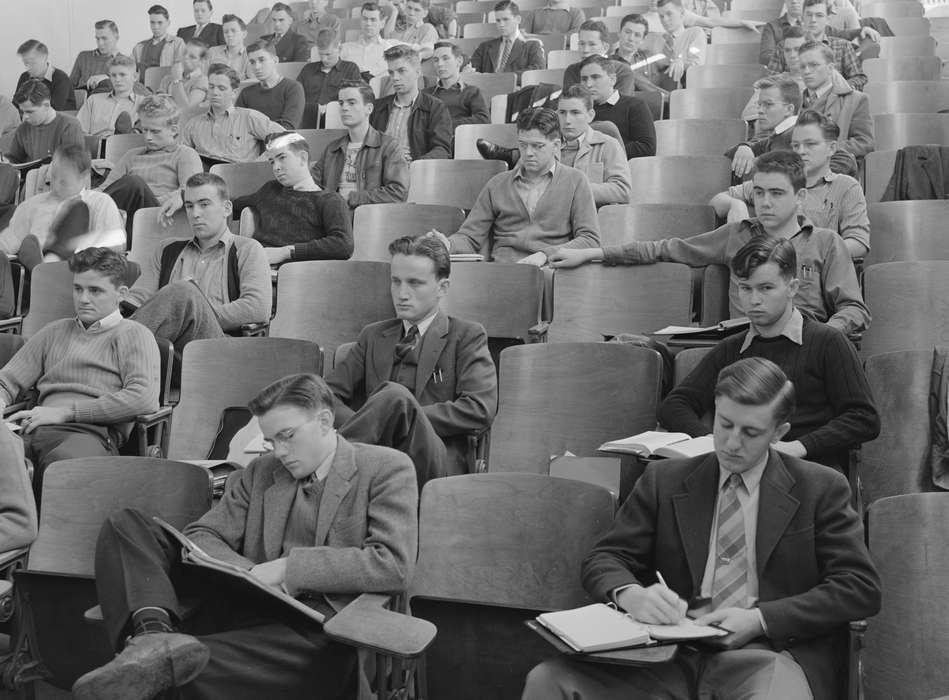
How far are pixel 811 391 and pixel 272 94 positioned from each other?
186 inches

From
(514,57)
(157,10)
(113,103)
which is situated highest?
(157,10)

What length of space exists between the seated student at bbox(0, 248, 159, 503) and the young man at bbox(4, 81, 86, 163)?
315cm

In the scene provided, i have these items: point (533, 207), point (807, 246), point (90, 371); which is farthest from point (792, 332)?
point (90, 371)

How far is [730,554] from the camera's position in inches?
103

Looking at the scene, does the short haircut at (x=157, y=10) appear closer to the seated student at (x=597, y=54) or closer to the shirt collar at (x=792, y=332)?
the seated student at (x=597, y=54)

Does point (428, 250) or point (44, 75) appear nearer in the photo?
point (428, 250)

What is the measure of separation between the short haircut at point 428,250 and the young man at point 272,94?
3.65 m

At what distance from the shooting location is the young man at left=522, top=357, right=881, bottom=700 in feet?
7.93

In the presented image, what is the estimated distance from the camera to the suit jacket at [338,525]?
107 inches

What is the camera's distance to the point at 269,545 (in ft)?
9.39

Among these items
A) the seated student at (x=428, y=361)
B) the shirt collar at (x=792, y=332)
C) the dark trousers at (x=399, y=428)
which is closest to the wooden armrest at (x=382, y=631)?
the dark trousers at (x=399, y=428)

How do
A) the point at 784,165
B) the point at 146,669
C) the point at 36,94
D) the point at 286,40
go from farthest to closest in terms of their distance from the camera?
the point at 286,40 < the point at 36,94 < the point at 784,165 < the point at 146,669

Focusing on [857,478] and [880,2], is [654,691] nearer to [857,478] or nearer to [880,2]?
[857,478]

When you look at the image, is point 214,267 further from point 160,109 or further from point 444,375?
point 160,109
